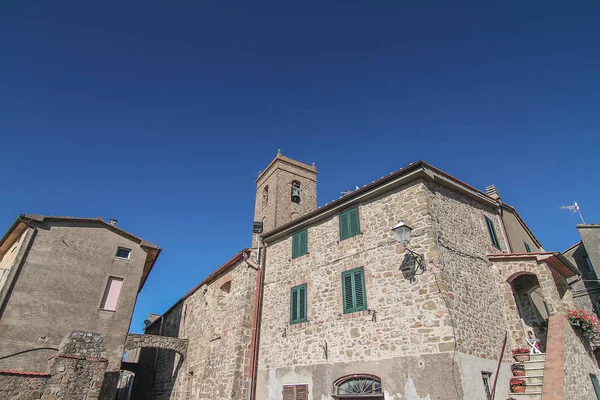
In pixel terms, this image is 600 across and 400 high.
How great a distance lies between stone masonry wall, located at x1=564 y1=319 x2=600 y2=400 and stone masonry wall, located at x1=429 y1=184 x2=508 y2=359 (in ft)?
5.09

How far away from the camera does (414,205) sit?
10.8m

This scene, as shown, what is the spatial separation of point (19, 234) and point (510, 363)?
63.4ft

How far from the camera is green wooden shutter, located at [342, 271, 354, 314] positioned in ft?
36.7

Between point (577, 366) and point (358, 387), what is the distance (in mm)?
5887

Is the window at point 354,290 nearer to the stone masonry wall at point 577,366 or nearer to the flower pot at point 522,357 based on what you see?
the flower pot at point 522,357

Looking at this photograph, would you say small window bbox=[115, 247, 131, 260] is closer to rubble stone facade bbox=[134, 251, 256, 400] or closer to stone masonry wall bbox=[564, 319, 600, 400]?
rubble stone facade bbox=[134, 251, 256, 400]

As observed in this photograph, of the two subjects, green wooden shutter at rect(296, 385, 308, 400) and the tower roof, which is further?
the tower roof

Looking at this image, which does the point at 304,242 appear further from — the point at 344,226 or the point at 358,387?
the point at 358,387

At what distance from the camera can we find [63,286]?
14266mm

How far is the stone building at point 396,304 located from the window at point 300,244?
9cm

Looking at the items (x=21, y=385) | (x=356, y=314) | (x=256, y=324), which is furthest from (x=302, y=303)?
(x=21, y=385)

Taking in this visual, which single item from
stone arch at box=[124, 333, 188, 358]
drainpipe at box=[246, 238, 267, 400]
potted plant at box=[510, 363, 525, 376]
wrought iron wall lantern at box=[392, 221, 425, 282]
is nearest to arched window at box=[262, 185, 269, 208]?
stone arch at box=[124, 333, 188, 358]

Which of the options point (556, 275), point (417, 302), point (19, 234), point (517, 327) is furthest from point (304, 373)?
point (19, 234)

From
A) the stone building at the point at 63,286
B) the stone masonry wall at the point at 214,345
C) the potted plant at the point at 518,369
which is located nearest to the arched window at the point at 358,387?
the potted plant at the point at 518,369
